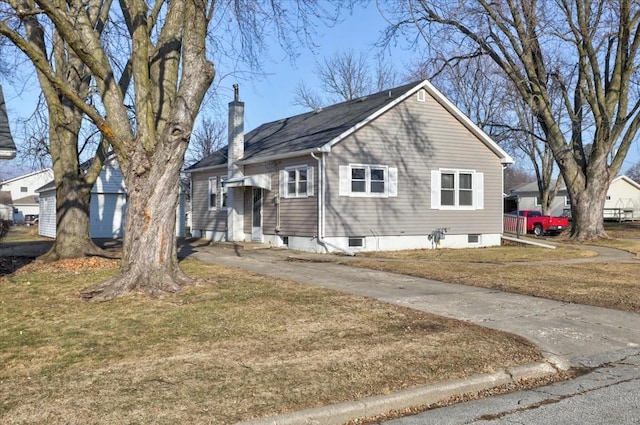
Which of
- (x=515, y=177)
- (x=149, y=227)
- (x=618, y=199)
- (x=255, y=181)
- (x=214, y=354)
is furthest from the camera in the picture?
(x=515, y=177)

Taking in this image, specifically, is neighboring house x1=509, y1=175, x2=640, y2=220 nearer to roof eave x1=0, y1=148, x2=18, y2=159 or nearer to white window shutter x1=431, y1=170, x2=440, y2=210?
white window shutter x1=431, y1=170, x2=440, y2=210

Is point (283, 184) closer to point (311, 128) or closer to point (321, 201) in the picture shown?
point (321, 201)

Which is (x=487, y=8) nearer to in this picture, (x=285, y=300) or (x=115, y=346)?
(x=285, y=300)

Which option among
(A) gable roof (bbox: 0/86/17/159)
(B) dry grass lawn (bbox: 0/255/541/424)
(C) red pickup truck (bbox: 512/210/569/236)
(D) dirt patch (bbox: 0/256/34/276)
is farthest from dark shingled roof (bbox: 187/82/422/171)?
(C) red pickup truck (bbox: 512/210/569/236)

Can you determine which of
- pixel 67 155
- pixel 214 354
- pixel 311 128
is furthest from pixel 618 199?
pixel 214 354

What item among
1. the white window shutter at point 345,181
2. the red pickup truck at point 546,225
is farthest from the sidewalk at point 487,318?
the red pickup truck at point 546,225

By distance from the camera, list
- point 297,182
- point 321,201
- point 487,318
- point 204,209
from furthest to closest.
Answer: point 204,209, point 297,182, point 321,201, point 487,318

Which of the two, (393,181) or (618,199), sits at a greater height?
(618,199)

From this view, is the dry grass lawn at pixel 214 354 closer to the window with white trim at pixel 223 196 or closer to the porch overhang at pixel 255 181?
the porch overhang at pixel 255 181

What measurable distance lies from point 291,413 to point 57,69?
14.2 metres

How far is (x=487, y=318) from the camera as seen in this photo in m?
8.70

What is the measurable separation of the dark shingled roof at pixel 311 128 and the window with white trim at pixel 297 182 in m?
0.68

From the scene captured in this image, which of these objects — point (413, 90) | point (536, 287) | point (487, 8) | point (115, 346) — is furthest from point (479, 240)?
point (115, 346)

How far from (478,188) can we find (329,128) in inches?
254
